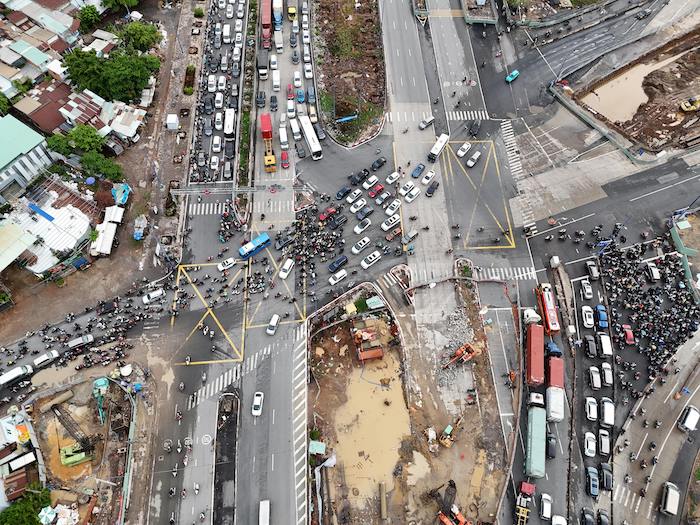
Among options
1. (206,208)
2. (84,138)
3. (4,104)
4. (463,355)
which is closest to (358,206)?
(206,208)

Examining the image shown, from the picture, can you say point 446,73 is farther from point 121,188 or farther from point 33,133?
point 33,133

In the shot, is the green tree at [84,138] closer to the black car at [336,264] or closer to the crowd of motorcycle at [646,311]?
the black car at [336,264]

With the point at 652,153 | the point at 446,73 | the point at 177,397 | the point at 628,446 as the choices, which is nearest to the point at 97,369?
the point at 177,397

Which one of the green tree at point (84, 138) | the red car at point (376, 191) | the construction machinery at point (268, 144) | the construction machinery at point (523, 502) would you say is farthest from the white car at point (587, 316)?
the green tree at point (84, 138)

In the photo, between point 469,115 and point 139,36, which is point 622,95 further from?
point 139,36

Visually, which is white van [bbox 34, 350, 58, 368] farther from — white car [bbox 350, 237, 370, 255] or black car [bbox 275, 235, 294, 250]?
white car [bbox 350, 237, 370, 255]

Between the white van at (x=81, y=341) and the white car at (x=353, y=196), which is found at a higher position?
the white car at (x=353, y=196)
